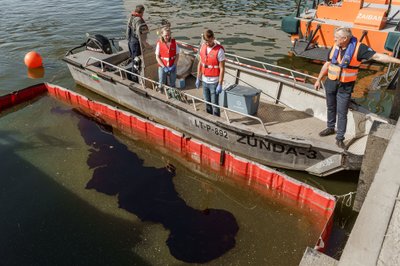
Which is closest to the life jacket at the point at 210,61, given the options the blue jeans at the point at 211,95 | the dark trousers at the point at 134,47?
the blue jeans at the point at 211,95

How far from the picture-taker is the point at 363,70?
14281mm

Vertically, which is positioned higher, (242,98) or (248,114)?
(242,98)

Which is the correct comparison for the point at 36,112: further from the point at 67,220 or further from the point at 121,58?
the point at 67,220

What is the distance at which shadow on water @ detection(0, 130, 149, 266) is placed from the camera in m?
6.39

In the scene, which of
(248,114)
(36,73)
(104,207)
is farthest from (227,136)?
(36,73)

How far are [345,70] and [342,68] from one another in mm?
76

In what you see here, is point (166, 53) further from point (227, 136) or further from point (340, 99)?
point (340, 99)

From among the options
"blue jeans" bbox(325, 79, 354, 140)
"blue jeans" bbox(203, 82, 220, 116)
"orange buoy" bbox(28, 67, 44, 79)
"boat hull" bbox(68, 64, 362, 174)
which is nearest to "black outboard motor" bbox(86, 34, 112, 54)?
"boat hull" bbox(68, 64, 362, 174)

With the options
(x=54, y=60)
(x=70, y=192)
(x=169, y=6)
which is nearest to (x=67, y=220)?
(x=70, y=192)

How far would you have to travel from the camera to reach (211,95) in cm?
876

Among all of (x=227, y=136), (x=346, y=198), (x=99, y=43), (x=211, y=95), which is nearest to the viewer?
(x=346, y=198)

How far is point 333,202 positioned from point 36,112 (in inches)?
397

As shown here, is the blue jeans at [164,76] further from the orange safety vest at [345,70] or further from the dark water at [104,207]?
the orange safety vest at [345,70]

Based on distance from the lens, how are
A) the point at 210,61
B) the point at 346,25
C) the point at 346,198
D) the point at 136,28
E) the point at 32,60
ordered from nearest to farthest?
the point at 346,198, the point at 210,61, the point at 136,28, the point at 346,25, the point at 32,60
